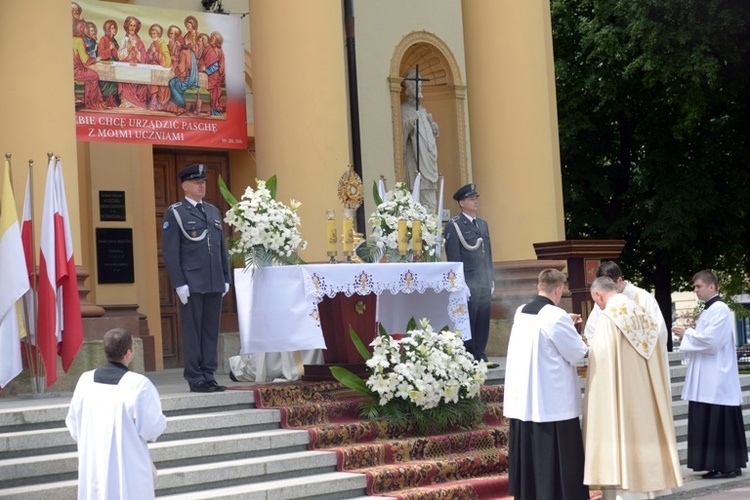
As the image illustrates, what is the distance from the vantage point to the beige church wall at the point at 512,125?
49.3 ft

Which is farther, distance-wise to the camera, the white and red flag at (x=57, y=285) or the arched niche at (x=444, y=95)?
the arched niche at (x=444, y=95)

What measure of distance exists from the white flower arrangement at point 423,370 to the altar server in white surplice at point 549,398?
1467mm

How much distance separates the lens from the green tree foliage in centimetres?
2080

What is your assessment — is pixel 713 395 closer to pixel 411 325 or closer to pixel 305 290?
pixel 411 325

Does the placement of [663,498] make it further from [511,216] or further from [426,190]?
[426,190]

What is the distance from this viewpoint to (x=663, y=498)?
33.6ft

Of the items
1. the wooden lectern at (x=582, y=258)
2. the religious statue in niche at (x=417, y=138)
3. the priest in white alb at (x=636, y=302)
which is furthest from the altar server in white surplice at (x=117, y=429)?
the religious statue in niche at (x=417, y=138)

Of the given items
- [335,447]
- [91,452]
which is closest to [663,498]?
[335,447]

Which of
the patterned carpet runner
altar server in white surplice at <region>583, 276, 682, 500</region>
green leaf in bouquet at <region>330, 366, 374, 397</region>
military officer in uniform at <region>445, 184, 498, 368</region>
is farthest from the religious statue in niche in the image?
altar server in white surplice at <region>583, 276, 682, 500</region>

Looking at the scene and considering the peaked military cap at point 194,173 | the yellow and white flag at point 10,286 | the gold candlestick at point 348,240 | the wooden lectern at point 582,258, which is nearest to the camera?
the yellow and white flag at point 10,286

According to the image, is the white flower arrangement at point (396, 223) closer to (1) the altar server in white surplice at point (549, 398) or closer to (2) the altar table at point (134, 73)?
(1) the altar server in white surplice at point (549, 398)

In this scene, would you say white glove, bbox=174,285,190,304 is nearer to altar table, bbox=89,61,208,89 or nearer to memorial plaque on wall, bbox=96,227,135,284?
altar table, bbox=89,61,208,89

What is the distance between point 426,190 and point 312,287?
6.99 metres

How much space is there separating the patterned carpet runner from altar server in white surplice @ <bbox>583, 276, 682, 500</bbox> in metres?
1.34
